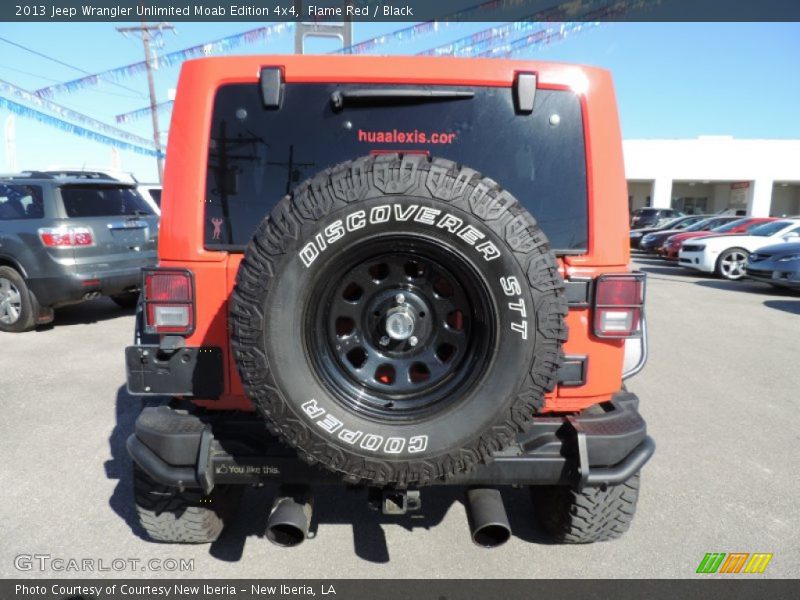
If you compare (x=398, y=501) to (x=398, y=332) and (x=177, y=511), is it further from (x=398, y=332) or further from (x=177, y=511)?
(x=177, y=511)

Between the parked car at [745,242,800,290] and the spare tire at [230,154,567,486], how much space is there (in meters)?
10.5

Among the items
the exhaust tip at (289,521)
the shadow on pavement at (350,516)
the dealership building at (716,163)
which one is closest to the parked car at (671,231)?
the shadow on pavement at (350,516)

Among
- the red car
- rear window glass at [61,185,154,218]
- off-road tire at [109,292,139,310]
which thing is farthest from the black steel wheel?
the red car

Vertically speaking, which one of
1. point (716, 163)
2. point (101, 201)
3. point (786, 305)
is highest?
point (716, 163)

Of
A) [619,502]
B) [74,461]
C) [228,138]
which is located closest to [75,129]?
[74,461]

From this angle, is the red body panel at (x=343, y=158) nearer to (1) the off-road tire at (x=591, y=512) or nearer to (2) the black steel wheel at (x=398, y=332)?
(2) the black steel wheel at (x=398, y=332)

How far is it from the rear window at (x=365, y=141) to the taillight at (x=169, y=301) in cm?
21

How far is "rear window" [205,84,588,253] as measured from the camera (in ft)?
7.27

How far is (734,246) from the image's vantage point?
499 inches

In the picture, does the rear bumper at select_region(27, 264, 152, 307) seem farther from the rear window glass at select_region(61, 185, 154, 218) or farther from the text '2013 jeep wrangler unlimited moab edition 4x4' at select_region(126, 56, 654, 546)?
the text '2013 jeep wrangler unlimited moab edition 4x4' at select_region(126, 56, 654, 546)

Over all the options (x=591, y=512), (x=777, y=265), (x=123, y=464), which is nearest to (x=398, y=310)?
(x=591, y=512)

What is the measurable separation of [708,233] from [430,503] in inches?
570

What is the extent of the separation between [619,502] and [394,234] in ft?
5.72

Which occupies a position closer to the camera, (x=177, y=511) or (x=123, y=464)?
(x=177, y=511)
